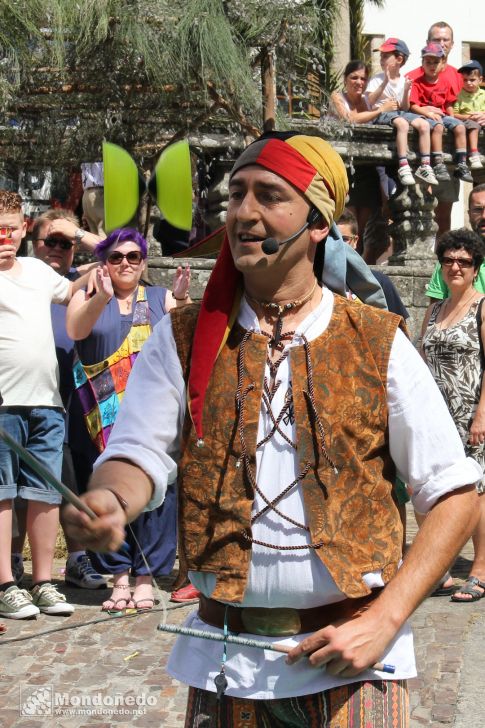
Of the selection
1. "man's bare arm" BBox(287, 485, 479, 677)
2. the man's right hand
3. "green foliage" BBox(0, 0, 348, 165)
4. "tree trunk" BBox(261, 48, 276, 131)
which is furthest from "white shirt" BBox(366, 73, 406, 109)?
the man's right hand

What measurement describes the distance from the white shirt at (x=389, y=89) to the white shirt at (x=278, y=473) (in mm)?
8968

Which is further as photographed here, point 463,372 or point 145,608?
point 463,372

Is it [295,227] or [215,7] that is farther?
[215,7]

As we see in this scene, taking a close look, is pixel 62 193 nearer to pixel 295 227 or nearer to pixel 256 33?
pixel 256 33

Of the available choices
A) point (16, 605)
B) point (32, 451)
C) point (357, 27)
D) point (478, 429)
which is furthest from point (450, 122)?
point (16, 605)

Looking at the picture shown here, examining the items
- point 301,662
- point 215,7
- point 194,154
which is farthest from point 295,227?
point 194,154

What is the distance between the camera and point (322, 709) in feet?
7.98

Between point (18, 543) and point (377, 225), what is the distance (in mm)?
6085

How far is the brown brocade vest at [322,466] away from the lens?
2.46 meters

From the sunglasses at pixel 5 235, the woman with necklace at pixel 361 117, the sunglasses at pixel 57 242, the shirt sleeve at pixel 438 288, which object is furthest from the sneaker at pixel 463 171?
the sunglasses at pixel 5 235

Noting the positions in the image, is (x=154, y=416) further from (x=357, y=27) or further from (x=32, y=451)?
(x=357, y=27)

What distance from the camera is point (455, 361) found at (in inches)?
250

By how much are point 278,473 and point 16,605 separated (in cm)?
351

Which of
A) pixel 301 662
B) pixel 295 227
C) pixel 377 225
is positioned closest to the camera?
pixel 301 662
